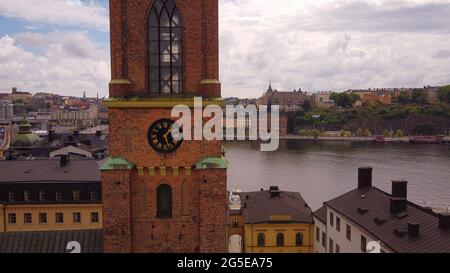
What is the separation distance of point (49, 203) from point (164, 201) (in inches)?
698

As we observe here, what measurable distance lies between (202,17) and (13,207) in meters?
21.0

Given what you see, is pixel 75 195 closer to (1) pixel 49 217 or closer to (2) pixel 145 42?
(1) pixel 49 217

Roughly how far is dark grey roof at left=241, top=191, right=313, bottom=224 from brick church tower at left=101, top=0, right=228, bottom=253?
17891mm

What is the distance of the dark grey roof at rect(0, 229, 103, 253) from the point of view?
15.5 meters

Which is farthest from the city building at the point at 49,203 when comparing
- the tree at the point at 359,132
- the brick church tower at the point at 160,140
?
the tree at the point at 359,132

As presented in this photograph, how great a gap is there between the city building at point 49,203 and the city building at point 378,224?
1417 centimetres

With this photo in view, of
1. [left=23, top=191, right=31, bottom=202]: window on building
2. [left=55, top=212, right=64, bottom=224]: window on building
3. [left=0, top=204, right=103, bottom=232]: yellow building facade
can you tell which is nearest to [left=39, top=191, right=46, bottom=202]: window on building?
[left=0, top=204, right=103, bottom=232]: yellow building facade

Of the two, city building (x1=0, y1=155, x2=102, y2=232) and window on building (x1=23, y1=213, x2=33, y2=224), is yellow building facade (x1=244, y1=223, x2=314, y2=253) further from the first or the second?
window on building (x1=23, y1=213, x2=33, y2=224)

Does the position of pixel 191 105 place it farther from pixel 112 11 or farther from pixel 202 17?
pixel 112 11

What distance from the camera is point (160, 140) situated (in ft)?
44.7

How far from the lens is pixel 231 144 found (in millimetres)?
130500

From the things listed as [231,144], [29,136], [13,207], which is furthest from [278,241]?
[231,144]
